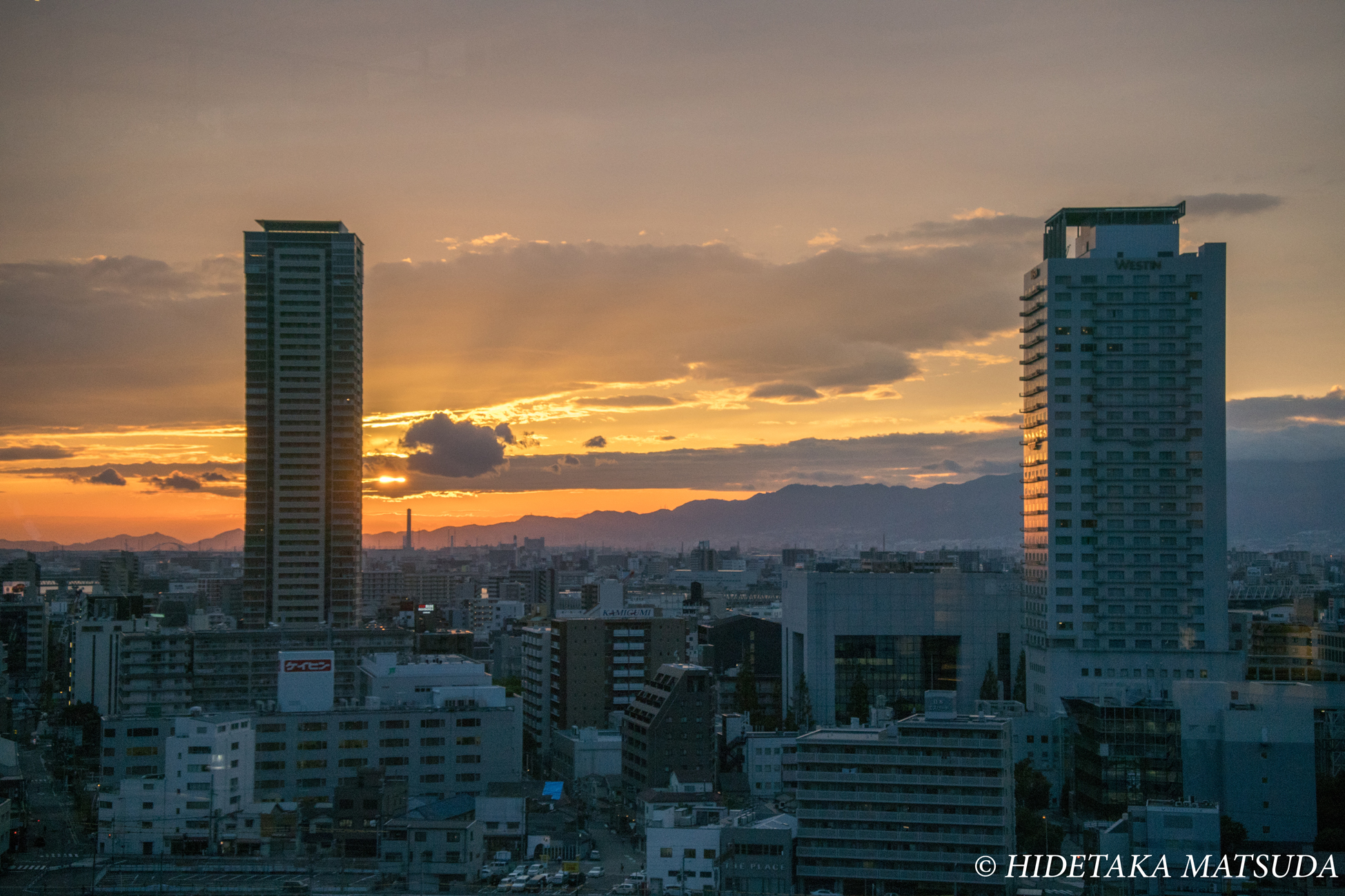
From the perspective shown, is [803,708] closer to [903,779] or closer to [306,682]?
[903,779]

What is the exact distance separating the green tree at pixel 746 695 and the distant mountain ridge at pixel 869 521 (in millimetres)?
11606

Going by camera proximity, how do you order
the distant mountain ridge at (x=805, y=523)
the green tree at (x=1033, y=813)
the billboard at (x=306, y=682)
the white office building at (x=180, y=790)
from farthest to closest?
the distant mountain ridge at (x=805, y=523)
the billboard at (x=306, y=682)
the green tree at (x=1033, y=813)
the white office building at (x=180, y=790)

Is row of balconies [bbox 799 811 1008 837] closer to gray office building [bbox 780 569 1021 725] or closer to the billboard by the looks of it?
the billboard

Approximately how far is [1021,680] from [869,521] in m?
Result: 94.0

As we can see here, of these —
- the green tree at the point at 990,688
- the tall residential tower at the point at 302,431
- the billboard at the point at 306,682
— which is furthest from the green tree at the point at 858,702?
the tall residential tower at the point at 302,431

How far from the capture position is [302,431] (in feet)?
129

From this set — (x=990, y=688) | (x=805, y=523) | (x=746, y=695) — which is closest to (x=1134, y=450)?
(x=990, y=688)

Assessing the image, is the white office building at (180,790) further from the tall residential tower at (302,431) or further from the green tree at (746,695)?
the tall residential tower at (302,431)

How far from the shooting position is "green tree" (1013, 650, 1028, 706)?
28.0m

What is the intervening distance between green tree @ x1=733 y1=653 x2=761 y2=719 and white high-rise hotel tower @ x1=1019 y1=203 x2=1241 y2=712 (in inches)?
262

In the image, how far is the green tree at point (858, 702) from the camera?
1089 inches

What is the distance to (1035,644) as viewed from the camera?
28141 millimetres

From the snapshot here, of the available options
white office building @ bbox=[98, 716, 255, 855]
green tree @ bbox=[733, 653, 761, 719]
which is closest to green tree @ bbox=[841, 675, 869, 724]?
green tree @ bbox=[733, 653, 761, 719]

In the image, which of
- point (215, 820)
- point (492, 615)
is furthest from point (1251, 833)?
point (492, 615)
